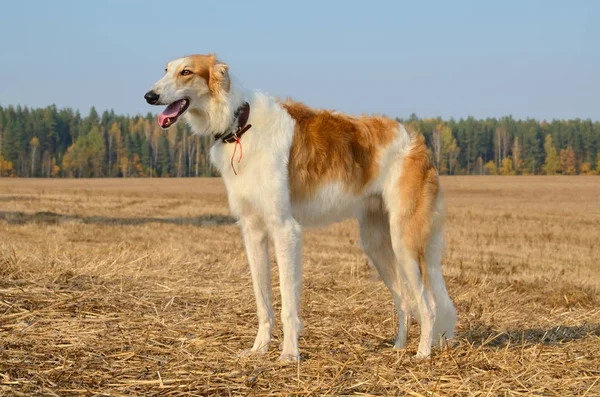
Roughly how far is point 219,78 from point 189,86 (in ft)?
0.78

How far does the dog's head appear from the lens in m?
5.46

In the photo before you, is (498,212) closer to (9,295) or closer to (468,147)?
(9,295)

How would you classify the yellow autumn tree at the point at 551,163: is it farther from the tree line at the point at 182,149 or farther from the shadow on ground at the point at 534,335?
the shadow on ground at the point at 534,335

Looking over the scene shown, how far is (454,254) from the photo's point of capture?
1684 cm

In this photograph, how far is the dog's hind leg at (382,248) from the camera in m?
6.27

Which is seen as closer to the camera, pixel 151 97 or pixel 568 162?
pixel 151 97

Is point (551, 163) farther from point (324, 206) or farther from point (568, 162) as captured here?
point (324, 206)

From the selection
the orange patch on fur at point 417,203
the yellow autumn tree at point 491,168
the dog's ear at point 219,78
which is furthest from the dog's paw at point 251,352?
the yellow autumn tree at point 491,168

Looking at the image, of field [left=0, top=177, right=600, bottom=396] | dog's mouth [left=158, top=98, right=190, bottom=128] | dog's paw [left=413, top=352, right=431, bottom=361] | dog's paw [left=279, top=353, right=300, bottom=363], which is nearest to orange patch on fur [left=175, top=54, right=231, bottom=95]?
dog's mouth [left=158, top=98, right=190, bottom=128]

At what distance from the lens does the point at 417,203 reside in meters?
6.05

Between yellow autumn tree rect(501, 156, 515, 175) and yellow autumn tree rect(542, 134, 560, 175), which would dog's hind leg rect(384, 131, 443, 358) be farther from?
yellow autumn tree rect(542, 134, 560, 175)

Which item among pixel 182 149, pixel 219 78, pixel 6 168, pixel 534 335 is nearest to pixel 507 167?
pixel 182 149

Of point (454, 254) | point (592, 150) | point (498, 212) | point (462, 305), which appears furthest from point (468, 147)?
point (462, 305)

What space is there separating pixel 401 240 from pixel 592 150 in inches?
4605
